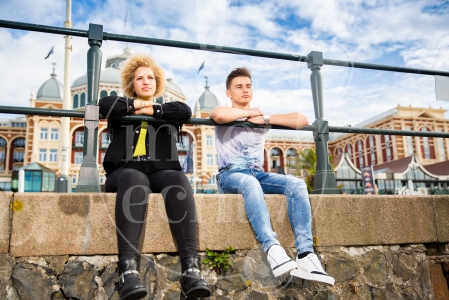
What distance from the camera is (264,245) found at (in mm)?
1869

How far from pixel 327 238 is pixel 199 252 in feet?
2.40

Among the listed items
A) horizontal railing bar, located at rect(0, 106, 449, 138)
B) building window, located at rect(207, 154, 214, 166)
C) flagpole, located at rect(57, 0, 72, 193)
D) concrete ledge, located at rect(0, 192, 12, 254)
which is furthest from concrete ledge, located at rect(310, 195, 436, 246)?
building window, located at rect(207, 154, 214, 166)

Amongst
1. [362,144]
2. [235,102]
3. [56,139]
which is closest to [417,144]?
[362,144]

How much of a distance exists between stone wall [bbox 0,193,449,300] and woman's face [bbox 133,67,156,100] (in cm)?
82

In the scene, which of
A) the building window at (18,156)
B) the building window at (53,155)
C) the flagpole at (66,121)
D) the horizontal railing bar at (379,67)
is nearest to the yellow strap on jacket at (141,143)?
the horizontal railing bar at (379,67)

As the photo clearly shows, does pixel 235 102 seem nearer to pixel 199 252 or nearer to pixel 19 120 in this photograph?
pixel 199 252

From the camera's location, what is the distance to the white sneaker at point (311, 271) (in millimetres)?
1792

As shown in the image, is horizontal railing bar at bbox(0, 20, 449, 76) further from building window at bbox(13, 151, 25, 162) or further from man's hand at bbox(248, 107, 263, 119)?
building window at bbox(13, 151, 25, 162)

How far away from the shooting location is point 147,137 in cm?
213

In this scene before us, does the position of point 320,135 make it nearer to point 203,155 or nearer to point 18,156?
point 203,155

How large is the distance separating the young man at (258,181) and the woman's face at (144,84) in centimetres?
48

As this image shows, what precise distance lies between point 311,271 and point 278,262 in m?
0.18

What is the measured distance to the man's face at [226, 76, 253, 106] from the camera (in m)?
2.55

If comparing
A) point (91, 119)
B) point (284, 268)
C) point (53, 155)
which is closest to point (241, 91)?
point (91, 119)
